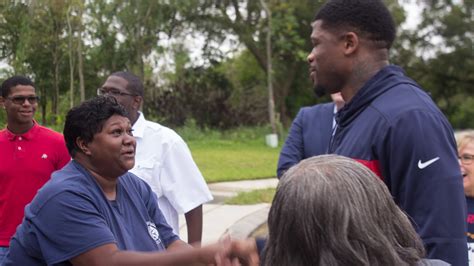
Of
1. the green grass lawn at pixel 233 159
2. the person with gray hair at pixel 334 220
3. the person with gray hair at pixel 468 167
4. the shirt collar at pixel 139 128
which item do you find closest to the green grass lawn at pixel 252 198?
the green grass lawn at pixel 233 159

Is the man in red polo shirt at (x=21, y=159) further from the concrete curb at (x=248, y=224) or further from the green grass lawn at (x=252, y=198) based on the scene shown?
the green grass lawn at (x=252, y=198)

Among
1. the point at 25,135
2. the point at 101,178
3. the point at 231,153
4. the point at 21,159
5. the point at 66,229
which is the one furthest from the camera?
the point at 231,153

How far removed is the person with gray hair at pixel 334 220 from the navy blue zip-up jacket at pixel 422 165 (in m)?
0.47

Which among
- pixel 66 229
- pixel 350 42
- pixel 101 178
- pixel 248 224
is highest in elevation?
pixel 350 42

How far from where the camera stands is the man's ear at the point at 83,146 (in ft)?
9.87

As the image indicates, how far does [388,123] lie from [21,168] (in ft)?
9.74

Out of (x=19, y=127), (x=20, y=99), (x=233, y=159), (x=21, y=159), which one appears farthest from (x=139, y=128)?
(x=233, y=159)

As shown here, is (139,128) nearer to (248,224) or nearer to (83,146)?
(83,146)

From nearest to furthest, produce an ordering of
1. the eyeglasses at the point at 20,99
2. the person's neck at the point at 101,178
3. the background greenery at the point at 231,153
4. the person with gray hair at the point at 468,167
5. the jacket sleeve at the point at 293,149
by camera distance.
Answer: the person's neck at the point at 101,178 → the person with gray hair at the point at 468,167 → the jacket sleeve at the point at 293,149 → the eyeglasses at the point at 20,99 → the background greenery at the point at 231,153

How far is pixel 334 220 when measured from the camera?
1634mm

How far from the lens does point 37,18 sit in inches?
324

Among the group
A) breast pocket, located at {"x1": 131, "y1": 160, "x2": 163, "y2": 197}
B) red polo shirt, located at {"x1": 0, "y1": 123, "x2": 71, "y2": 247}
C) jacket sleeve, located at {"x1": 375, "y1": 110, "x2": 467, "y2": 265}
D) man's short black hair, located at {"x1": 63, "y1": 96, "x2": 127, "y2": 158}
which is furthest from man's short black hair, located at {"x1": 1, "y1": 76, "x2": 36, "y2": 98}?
jacket sleeve, located at {"x1": 375, "y1": 110, "x2": 467, "y2": 265}

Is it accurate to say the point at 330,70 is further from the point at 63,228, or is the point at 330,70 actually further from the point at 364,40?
the point at 63,228

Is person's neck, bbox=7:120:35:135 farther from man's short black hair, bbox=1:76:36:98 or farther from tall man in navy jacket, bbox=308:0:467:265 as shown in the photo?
tall man in navy jacket, bbox=308:0:467:265
